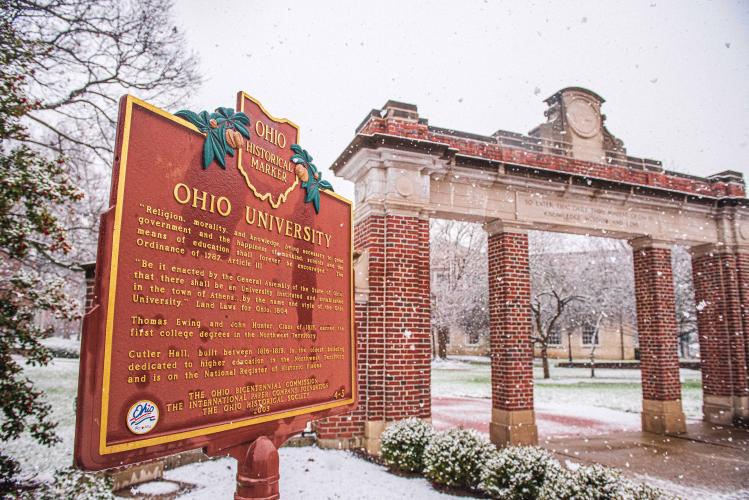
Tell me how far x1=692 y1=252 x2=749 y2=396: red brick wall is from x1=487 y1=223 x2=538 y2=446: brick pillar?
6318 mm

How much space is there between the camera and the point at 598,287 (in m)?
28.0

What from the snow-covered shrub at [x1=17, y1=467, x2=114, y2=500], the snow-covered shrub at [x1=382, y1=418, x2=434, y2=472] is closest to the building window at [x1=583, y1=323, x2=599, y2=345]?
the snow-covered shrub at [x1=382, y1=418, x2=434, y2=472]

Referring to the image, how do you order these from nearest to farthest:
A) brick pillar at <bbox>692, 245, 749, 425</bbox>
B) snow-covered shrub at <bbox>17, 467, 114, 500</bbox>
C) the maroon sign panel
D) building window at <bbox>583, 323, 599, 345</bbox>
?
the maroon sign panel → snow-covered shrub at <bbox>17, 467, 114, 500</bbox> → brick pillar at <bbox>692, 245, 749, 425</bbox> → building window at <bbox>583, 323, 599, 345</bbox>

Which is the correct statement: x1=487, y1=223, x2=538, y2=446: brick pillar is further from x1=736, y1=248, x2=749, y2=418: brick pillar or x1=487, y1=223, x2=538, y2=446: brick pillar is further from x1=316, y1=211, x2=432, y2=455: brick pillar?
x1=736, y1=248, x2=749, y2=418: brick pillar

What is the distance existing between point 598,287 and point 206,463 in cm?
2637

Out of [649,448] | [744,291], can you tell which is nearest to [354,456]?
[649,448]

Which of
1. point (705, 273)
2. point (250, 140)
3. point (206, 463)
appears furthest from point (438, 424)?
point (250, 140)

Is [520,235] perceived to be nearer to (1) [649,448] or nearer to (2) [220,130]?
(1) [649,448]

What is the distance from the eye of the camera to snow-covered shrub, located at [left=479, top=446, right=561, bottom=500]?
18.3 feet

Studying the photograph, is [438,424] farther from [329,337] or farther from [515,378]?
[329,337]

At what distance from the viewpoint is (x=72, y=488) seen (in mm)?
4395

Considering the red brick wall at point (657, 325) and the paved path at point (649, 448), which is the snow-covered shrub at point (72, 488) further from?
the red brick wall at point (657, 325)

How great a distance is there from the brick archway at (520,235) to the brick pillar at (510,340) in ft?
0.09

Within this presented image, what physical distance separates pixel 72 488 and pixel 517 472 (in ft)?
16.1
